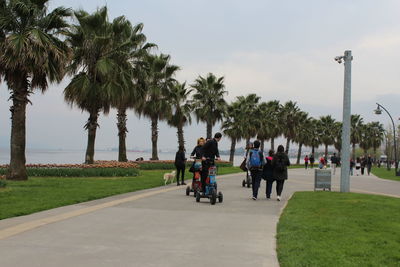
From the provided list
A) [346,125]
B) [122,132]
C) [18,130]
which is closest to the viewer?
[346,125]

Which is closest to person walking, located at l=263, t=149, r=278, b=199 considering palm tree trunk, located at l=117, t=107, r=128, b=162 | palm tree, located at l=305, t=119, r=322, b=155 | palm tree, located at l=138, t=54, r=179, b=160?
palm tree trunk, located at l=117, t=107, r=128, b=162

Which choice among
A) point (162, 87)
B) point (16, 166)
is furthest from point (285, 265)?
point (162, 87)

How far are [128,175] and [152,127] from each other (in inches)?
657

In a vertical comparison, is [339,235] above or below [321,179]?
below

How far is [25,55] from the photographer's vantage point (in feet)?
54.0

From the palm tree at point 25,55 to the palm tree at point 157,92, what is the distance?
1750 centimetres

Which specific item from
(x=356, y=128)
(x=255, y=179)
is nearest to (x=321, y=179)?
(x=255, y=179)

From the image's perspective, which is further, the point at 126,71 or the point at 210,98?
the point at 210,98

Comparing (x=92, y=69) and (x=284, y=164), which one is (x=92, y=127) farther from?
(x=284, y=164)

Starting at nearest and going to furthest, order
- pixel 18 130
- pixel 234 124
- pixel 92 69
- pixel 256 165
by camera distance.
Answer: pixel 256 165 → pixel 18 130 → pixel 92 69 → pixel 234 124

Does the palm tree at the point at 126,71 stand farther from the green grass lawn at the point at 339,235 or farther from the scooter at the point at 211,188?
the green grass lawn at the point at 339,235

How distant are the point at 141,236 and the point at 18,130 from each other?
41.9 ft


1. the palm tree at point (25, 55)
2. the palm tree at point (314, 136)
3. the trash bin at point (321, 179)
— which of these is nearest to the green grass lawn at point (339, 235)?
the trash bin at point (321, 179)

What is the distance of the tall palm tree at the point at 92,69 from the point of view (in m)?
23.7
